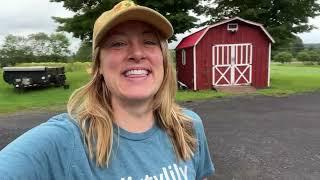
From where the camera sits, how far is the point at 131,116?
1.89 metres

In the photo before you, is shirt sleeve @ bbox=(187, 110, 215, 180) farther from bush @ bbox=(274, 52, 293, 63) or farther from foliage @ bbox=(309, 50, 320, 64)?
bush @ bbox=(274, 52, 293, 63)

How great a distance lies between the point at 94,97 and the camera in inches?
75.1

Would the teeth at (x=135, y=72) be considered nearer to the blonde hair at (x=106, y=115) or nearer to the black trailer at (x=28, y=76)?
the blonde hair at (x=106, y=115)

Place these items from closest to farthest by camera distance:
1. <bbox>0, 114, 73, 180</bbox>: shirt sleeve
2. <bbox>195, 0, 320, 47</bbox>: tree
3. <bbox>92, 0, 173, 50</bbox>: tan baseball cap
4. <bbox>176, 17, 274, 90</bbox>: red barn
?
<bbox>0, 114, 73, 180</bbox>: shirt sleeve
<bbox>92, 0, 173, 50</bbox>: tan baseball cap
<bbox>176, 17, 274, 90</bbox>: red barn
<bbox>195, 0, 320, 47</bbox>: tree

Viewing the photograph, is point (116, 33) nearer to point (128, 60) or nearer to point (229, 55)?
point (128, 60)

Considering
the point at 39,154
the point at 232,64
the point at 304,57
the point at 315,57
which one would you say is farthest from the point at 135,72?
the point at 304,57

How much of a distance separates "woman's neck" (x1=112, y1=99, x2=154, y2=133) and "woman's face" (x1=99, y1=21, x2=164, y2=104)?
0.03 metres

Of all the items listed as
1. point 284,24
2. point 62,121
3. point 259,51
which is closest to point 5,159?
point 62,121

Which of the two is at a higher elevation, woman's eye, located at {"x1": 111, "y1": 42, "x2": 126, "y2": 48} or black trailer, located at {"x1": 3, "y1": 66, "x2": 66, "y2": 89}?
woman's eye, located at {"x1": 111, "y1": 42, "x2": 126, "y2": 48}

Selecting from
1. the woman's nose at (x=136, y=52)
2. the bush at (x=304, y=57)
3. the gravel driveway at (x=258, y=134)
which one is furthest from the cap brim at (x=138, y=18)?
the bush at (x=304, y=57)

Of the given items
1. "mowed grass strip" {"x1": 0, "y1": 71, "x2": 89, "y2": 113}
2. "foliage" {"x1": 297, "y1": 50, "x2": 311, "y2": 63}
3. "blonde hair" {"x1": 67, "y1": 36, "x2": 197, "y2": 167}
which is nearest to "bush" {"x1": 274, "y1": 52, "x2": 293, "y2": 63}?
"foliage" {"x1": 297, "y1": 50, "x2": 311, "y2": 63}

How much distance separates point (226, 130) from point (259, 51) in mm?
12397

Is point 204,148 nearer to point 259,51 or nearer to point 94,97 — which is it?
point 94,97

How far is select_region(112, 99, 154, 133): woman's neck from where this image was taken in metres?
1.86
